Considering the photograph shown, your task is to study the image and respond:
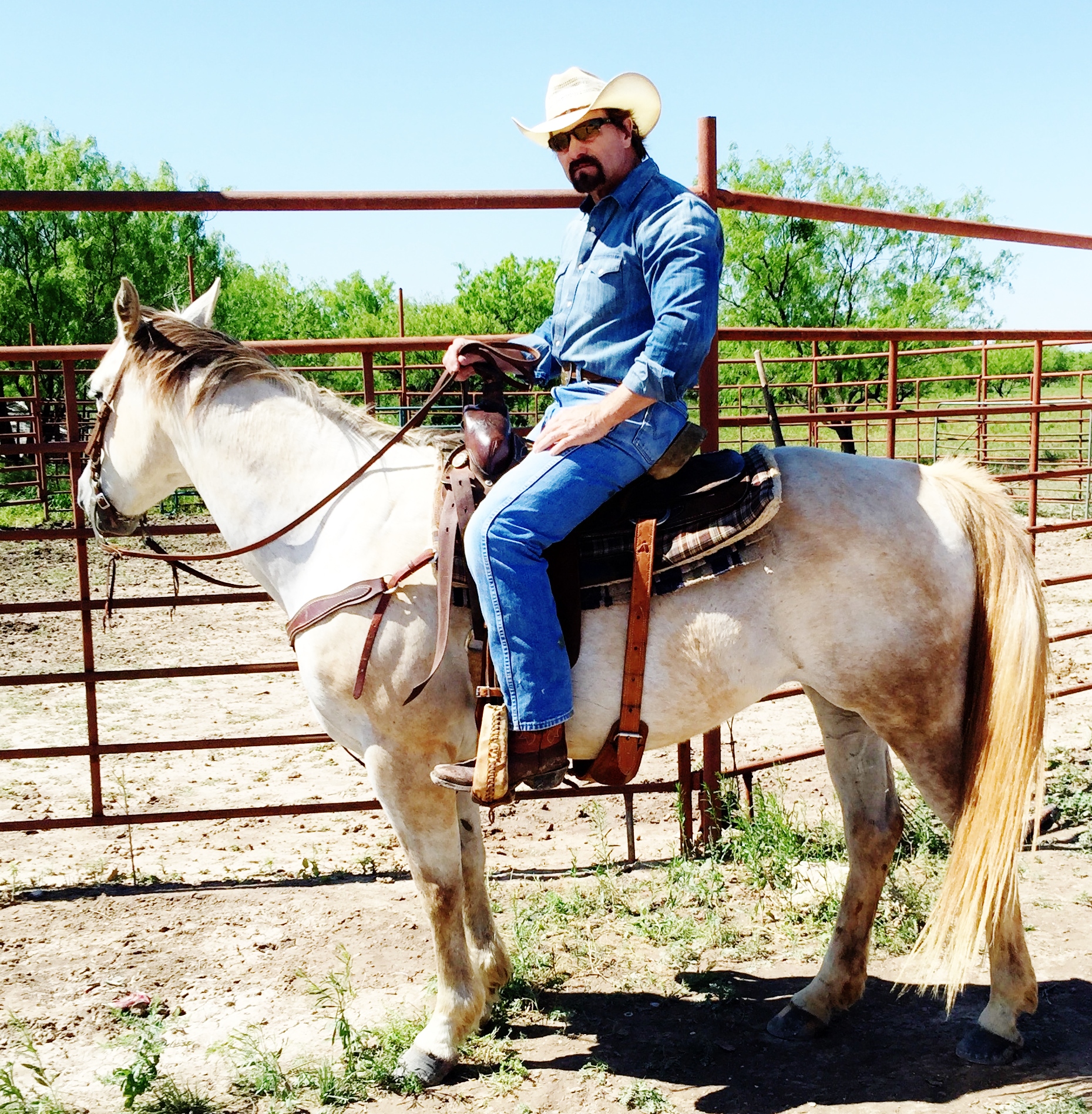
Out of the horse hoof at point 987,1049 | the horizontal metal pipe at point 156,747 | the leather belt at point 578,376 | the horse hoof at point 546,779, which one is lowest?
the horse hoof at point 987,1049

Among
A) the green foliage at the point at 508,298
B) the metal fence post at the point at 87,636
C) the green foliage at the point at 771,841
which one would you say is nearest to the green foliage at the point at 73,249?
the green foliage at the point at 508,298

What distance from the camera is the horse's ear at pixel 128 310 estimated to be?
9.39ft

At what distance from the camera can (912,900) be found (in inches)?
140

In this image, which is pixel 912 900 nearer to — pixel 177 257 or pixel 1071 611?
pixel 1071 611

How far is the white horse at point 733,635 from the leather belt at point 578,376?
18.4 inches

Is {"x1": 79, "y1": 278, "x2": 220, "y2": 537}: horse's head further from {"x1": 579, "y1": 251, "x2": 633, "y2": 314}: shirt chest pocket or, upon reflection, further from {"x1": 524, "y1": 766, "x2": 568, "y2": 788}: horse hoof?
{"x1": 524, "y1": 766, "x2": 568, "y2": 788}: horse hoof

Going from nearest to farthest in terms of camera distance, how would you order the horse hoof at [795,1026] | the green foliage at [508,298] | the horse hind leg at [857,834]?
1. the horse hoof at [795,1026]
2. the horse hind leg at [857,834]
3. the green foliage at [508,298]

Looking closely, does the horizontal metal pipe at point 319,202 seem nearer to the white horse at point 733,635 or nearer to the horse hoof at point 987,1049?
the white horse at point 733,635

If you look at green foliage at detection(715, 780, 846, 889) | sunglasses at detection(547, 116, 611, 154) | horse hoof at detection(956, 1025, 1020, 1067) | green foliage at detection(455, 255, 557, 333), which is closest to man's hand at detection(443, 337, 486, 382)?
sunglasses at detection(547, 116, 611, 154)

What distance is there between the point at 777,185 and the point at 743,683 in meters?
35.2

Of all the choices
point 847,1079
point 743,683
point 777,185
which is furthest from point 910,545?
point 777,185

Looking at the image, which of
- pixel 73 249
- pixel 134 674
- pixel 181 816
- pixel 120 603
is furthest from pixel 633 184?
pixel 73 249

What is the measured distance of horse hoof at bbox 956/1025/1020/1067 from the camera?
2.77m

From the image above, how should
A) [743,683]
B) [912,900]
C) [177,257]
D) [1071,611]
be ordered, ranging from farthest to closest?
[177,257] < [1071,611] < [912,900] < [743,683]
